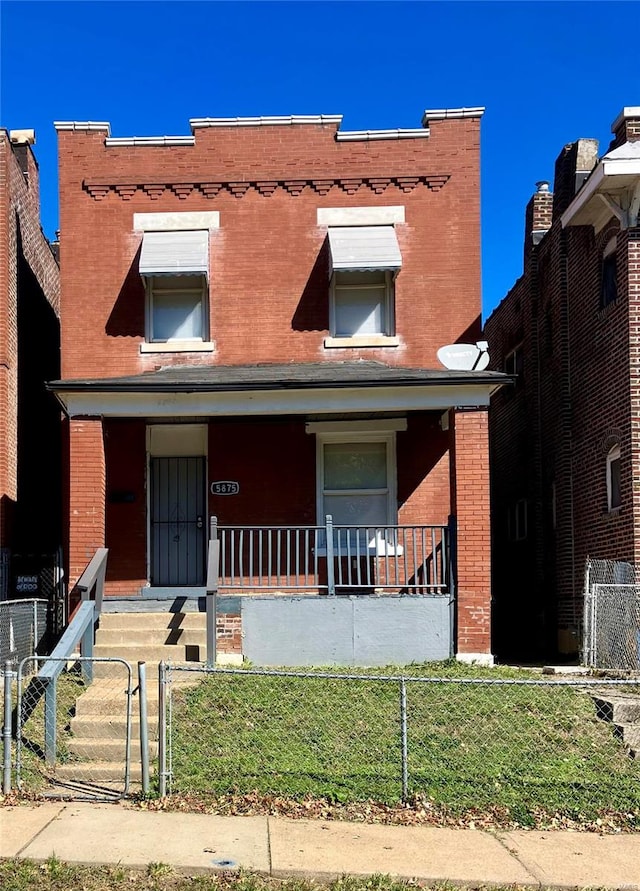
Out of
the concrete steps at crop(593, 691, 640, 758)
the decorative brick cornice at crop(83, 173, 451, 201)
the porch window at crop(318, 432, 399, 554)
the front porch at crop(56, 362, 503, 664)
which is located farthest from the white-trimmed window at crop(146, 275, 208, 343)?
the concrete steps at crop(593, 691, 640, 758)

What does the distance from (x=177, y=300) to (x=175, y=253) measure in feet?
2.52

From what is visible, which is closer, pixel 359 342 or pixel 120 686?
pixel 120 686

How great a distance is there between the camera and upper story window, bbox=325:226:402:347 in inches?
528

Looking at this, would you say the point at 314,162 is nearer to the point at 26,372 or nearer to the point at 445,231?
the point at 445,231

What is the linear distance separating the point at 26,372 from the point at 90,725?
8.35m

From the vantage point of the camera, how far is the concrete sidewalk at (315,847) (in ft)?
19.3

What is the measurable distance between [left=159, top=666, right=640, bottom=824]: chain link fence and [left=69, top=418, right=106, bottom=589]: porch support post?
2.79 meters

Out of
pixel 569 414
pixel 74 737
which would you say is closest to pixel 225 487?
pixel 74 737

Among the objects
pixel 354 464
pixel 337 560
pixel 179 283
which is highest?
pixel 179 283

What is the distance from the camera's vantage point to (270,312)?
13.7 metres

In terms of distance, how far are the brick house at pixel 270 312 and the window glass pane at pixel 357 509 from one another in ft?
0.07

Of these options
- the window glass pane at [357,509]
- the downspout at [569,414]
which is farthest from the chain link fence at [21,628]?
the downspout at [569,414]

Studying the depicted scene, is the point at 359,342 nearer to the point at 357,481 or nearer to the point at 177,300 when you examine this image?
the point at 357,481

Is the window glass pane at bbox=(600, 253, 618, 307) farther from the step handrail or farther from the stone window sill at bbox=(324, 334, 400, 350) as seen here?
the step handrail
